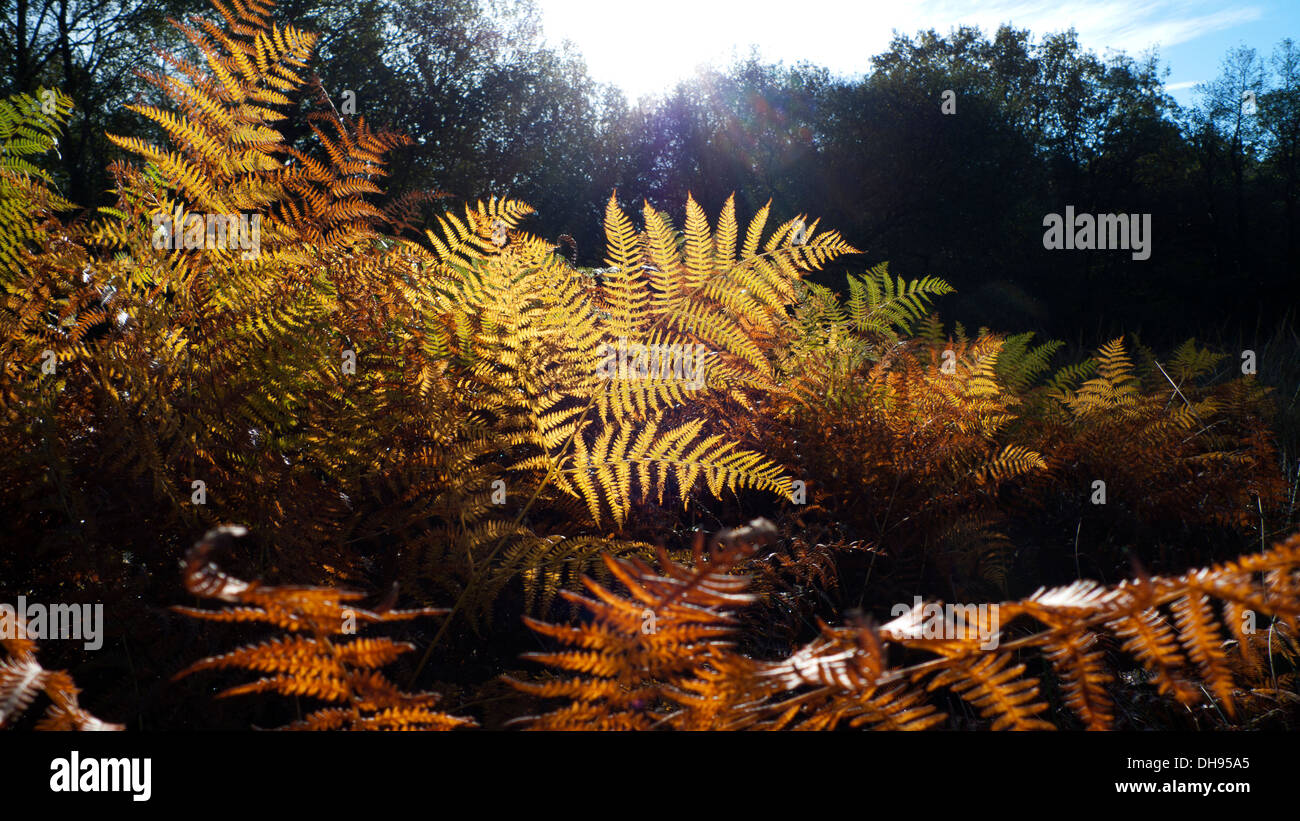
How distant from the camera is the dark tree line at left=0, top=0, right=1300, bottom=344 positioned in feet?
45.1

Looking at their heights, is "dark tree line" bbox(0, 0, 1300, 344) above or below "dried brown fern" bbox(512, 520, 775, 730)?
above

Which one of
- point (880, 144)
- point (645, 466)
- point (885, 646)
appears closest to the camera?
point (885, 646)

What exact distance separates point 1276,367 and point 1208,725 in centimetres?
463

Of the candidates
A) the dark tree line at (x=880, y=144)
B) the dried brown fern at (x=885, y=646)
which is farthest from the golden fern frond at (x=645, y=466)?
the dark tree line at (x=880, y=144)

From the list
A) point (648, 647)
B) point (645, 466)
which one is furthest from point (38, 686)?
point (645, 466)

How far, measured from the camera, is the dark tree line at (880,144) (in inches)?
542

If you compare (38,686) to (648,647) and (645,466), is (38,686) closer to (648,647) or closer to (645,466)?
(648,647)

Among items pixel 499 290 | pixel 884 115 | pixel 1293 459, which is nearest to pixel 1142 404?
pixel 1293 459

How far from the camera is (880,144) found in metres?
13.7

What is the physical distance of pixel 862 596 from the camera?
166 centimetres

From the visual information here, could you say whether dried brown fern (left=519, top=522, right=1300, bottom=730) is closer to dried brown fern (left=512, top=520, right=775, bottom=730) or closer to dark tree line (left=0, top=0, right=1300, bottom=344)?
dried brown fern (left=512, top=520, right=775, bottom=730)

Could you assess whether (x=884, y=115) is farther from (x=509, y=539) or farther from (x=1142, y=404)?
(x=509, y=539)

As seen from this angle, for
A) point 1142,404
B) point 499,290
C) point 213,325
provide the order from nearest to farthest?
1. point 213,325
2. point 499,290
3. point 1142,404

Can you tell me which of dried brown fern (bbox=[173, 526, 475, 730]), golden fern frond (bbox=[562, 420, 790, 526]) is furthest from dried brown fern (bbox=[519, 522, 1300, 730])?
golden fern frond (bbox=[562, 420, 790, 526])
